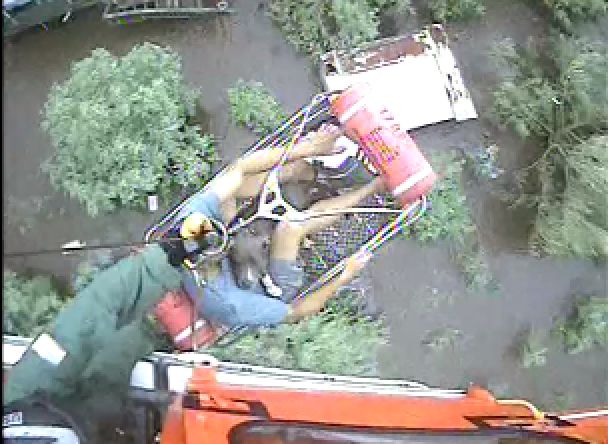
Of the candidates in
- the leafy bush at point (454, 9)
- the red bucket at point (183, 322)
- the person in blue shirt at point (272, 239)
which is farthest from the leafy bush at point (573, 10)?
the red bucket at point (183, 322)

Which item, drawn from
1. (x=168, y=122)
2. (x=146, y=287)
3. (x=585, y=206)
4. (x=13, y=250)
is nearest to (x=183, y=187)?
(x=168, y=122)

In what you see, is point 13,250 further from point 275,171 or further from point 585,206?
point 585,206

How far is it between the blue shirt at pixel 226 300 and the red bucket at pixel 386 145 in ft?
1.53

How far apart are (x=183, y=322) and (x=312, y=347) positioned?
0.40 meters

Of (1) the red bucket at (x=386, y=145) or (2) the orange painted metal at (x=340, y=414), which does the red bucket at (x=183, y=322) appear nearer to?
(2) the orange painted metal at (x=340, y=414)

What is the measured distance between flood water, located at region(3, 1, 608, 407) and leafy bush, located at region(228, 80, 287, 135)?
0.15ft

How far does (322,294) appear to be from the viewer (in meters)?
2.46

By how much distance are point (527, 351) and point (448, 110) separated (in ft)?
2.78

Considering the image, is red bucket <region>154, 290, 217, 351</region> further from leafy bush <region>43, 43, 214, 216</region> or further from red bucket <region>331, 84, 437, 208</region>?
red bucket <region>331, 84, 437, 208</region>

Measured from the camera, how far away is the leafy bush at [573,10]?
8.88ft

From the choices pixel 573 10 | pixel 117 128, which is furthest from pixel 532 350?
pixel 117 128

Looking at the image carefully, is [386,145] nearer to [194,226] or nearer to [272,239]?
[272,239]

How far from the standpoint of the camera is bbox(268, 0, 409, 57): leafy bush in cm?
260

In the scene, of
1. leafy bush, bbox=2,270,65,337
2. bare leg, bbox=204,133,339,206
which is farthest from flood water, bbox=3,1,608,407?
leafy bush, bbox=2,270,65,337
